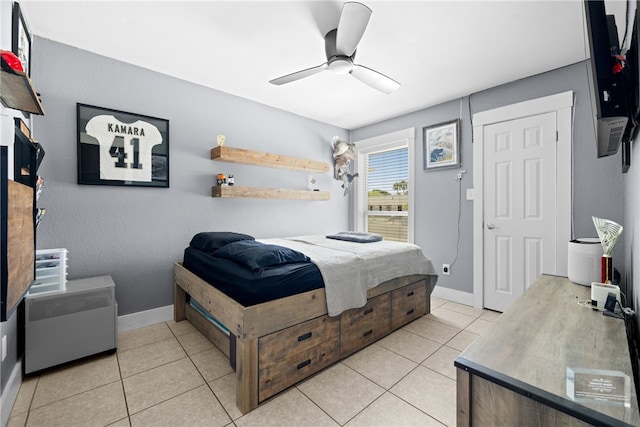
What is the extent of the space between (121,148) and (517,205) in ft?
13.3

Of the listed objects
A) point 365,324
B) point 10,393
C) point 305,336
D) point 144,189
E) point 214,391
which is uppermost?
point 144,189

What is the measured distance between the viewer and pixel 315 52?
247 centimetres

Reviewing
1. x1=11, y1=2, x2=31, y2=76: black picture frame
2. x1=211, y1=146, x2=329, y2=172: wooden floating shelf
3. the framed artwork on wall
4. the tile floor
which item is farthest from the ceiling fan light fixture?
the tile floor

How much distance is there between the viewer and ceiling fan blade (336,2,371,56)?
1645 mm

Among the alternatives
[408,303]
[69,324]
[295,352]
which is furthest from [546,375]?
[69,324]

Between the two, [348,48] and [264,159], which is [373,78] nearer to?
[348,48]

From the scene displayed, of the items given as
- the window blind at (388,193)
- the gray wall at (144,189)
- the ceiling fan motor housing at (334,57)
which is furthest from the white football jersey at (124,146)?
the window blind at (388,193)

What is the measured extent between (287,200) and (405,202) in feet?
5.75

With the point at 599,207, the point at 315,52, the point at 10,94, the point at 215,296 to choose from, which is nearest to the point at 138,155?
the point at 10,94

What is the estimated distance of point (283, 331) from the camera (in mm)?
1722

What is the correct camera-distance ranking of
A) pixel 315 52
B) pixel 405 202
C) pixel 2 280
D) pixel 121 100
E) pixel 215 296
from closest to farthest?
pixel 2 280 → pixel 215 296 → pixel 315 52 → pixel 121 100 → pixel 405 202

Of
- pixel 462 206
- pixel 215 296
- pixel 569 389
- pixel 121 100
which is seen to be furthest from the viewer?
pixel 462 206

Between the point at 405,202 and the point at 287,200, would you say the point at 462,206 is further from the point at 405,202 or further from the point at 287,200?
the point at 287,200

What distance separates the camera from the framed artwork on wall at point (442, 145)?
3.44m
